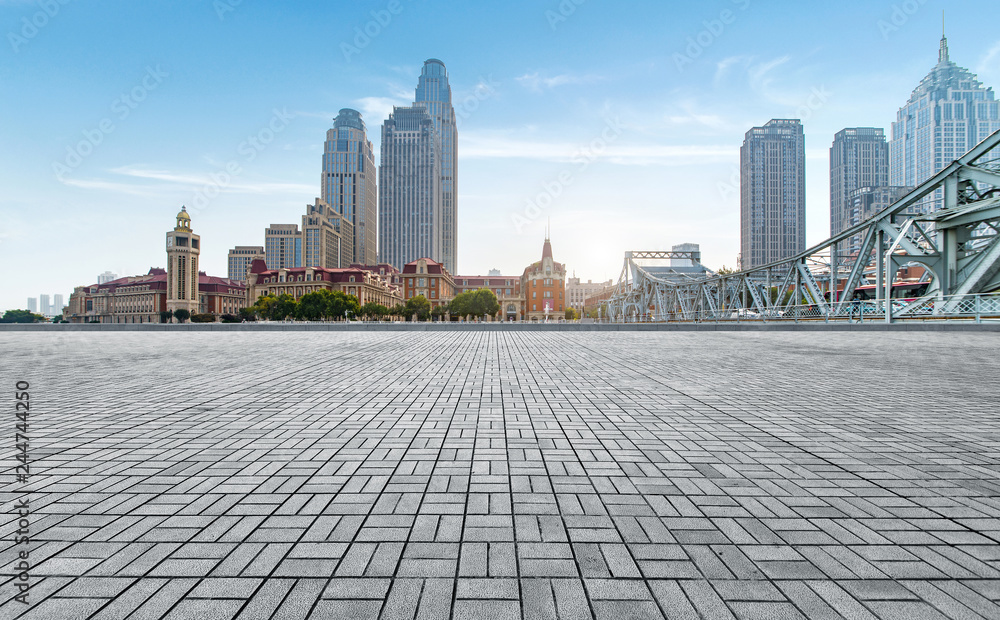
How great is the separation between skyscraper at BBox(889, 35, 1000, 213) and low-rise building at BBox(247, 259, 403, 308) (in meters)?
167

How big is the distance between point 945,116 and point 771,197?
57.6 m

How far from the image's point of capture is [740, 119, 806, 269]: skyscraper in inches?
5969

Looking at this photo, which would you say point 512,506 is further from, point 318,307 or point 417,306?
point 417,306

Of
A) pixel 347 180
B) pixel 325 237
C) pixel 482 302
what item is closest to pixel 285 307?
pixel 482 302

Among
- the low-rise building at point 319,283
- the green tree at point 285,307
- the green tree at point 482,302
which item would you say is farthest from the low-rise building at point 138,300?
the green tree at point 482,302

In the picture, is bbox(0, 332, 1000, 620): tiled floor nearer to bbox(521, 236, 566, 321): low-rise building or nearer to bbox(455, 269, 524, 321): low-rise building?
bbox(455, 269, 524, 321): low-rise building

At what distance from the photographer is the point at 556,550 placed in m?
2.41

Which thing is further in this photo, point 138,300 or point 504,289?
point 504,289

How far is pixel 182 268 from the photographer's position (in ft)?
401

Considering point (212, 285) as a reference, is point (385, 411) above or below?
below

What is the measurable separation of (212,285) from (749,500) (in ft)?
522

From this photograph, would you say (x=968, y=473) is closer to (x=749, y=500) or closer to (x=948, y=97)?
(x=749, y=500)

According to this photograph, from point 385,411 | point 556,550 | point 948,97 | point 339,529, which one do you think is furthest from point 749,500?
point 948,97

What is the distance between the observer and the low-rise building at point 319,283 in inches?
4235
